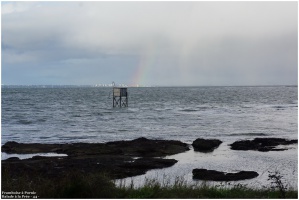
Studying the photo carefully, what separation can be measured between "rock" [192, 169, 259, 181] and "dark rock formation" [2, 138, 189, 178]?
327cm

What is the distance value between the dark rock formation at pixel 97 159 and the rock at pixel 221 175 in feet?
10.7

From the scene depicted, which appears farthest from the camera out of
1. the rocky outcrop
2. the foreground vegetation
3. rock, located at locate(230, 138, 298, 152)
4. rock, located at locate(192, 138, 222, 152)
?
rock, located at locate(230, 138, 298, 152)

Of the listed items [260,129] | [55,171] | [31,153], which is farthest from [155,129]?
[55,171]

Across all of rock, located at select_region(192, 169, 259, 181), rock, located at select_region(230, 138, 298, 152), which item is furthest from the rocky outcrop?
rock, located at select_region(192, 169, 259, 181)

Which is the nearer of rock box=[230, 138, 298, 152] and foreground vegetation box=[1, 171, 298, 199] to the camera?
foreground vegetation box=[1, 171, 298, 199]

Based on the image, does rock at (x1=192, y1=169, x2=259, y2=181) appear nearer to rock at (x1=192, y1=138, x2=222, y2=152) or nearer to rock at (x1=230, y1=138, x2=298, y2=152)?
rock at (x1=192, y1=138, x2=222, y2=152)

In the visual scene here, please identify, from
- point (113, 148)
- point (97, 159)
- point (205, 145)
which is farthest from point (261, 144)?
point (97, 159)

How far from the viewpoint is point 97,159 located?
83.5 ft

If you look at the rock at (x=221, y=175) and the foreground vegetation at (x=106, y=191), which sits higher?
the foreground vegetation at (x=106, y=191)

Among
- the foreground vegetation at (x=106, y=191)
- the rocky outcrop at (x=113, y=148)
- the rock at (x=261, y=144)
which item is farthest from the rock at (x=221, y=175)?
the rock at (x=261, y=144)

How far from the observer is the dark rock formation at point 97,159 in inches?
857

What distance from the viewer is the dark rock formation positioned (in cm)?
2177

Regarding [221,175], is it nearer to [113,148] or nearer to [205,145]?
[205,145]

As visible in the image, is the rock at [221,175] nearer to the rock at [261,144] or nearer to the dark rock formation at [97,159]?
the dark rock formation at [97,159]
